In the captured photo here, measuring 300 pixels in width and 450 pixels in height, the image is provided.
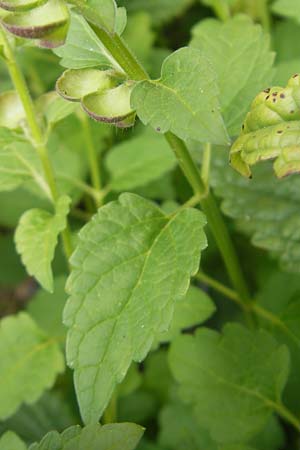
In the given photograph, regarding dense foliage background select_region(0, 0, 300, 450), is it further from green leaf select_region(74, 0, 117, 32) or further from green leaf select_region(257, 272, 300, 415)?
green leaf select_region(74, 0, 117, 32)

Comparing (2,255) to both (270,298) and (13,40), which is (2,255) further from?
(13,40)

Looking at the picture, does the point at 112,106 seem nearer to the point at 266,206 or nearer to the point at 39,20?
the point at 39,20

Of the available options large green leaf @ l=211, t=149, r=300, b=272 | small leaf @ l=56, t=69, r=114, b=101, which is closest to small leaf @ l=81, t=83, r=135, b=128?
small leaf @ l=56, t=69, r=114, b=101

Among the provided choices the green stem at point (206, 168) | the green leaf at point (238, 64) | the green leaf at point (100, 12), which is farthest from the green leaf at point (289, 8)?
the green leaf at point (100, 12)

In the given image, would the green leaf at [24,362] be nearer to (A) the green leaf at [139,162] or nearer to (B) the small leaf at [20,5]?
(A) the green leaf at [139,162]

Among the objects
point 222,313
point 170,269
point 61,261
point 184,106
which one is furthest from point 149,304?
point 61,261
